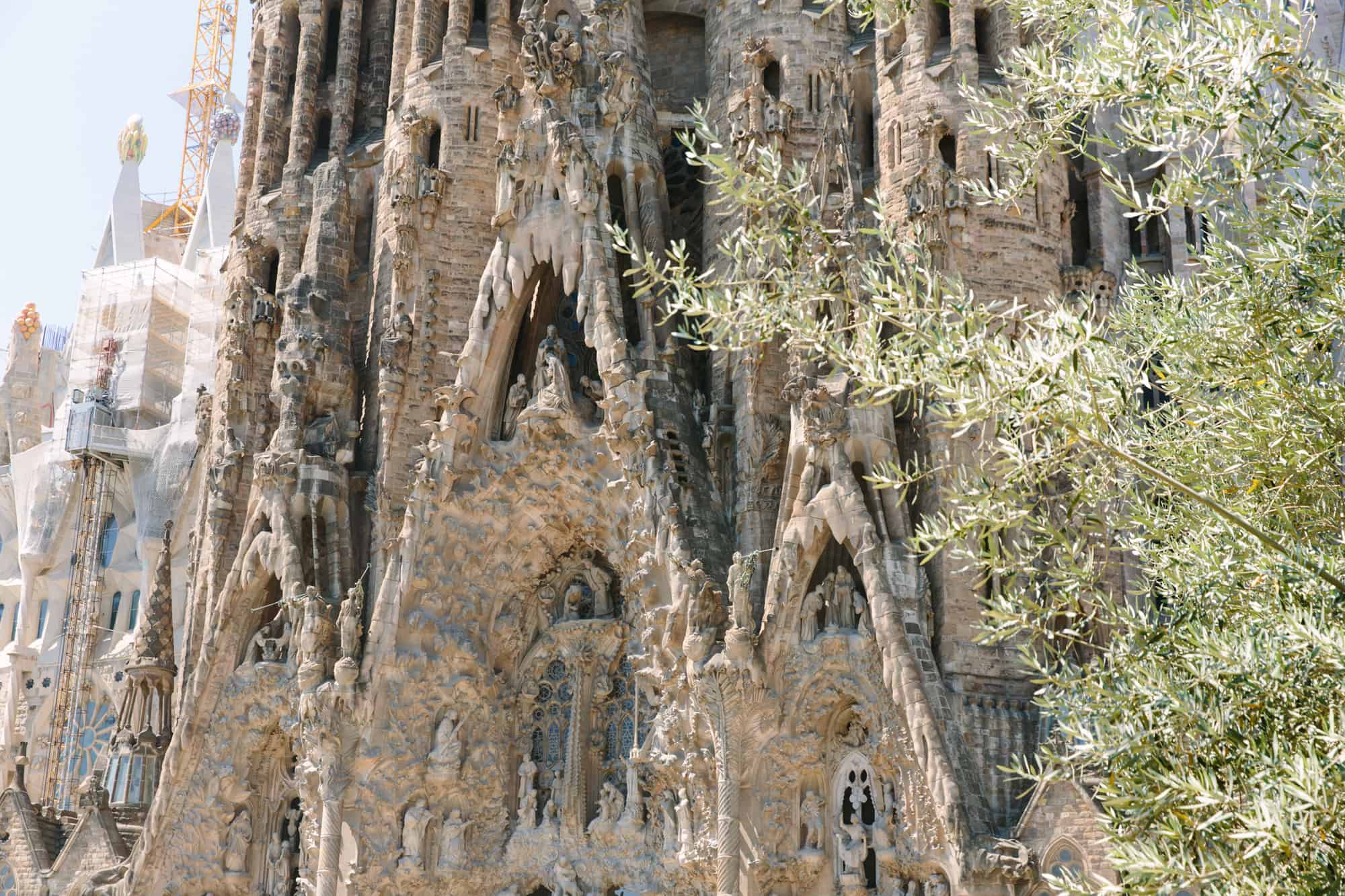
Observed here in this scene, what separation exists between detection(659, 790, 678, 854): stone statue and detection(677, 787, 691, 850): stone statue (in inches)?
13.7

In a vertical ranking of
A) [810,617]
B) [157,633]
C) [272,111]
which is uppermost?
[272,111]

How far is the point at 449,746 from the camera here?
58.7 ft

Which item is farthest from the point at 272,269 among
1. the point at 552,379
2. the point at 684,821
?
the point at 684,821

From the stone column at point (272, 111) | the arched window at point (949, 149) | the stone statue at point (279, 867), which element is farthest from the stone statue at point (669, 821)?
the stone column at point (272, 111)

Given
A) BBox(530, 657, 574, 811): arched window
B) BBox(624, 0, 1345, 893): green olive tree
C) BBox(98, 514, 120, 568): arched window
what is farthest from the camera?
BBox(98, 514, 120, 568): arched window

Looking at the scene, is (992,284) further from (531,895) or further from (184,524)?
(184,524)

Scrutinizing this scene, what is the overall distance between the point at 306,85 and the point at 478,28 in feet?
8.87

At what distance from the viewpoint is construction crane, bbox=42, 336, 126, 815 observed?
2744cm

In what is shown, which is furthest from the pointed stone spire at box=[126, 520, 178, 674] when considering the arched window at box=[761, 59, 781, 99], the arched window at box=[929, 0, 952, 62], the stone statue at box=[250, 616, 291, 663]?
the arched window at box=[929, 0, 952, 62]

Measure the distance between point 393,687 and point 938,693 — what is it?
612 cm

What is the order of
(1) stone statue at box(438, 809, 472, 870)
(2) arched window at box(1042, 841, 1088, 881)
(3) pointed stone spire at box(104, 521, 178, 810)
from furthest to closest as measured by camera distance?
(3) pointed stone spire at box(104, 521, 178, 810), (1) stone statue at box(438, 809, 472, 870), (2) arched window at box(1042, 841, 1088, 881)

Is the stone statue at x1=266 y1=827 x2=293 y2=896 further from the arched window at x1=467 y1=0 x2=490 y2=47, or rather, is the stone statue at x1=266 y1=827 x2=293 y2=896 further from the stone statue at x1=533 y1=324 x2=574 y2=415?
the arched window at x1=467 y1=0 x2=490 y2=47

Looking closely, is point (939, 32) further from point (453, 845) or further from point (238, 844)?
point (238, 844)

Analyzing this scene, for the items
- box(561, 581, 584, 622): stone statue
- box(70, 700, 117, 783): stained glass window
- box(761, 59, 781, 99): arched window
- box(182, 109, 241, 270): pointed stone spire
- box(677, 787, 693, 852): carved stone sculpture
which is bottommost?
box(677, 787, 693, 852): carved stone sculpture
